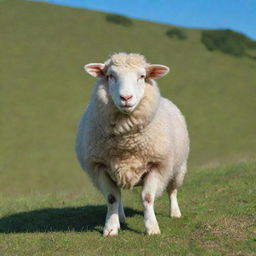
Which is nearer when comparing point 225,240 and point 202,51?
point 225,240

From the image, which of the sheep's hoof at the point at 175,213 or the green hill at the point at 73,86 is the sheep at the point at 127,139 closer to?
the sheep's hoof at the point at 175,213

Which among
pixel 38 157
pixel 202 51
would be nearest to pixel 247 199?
pixel 38 157

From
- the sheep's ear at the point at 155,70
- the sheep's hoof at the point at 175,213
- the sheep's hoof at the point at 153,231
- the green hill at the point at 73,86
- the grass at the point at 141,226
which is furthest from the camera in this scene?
the green hill at the point at 73,86

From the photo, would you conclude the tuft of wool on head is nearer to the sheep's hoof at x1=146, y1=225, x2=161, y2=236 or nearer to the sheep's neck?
the sheep's neck

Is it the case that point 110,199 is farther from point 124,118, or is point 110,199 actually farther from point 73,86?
point 73,86

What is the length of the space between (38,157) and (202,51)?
18.7 m

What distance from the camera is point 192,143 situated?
1073 inches

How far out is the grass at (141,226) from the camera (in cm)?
525

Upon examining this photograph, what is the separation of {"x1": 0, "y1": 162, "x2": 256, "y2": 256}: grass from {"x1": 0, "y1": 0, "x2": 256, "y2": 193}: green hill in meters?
11.1

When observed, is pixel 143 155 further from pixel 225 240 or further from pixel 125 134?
pixel 225 240

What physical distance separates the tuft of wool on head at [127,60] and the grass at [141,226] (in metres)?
1.98

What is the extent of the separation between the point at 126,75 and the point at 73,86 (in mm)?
26411

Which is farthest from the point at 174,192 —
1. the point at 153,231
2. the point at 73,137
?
the point at 73,137

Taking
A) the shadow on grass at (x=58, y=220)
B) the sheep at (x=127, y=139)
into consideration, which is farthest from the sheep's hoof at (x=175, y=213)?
the sheep at (x=127, y=139)
